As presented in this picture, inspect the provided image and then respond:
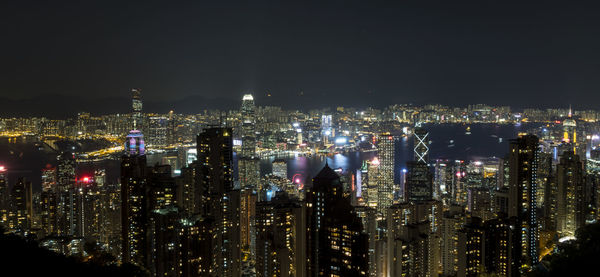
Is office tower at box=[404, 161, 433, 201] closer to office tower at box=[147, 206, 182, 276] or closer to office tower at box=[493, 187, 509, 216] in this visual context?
office tower at box=[493, 187, 509, 216]

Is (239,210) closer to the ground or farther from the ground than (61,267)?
closer to the ground

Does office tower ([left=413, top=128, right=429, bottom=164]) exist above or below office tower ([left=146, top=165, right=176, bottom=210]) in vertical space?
above

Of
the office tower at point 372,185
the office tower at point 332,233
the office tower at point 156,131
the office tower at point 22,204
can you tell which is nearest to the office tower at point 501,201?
the office tower at point 372,185

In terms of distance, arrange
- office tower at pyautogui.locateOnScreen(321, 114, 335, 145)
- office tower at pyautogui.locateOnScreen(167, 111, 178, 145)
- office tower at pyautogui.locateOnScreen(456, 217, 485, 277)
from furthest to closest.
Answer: office tower at pyautogui.locateOnScreen(321, 114, 335, 145) → office tower at pyautogui.locateOnScreen(167, 111, 178, 145) → office tower at pyautogui.locateOnScreen(456, 217, 485, 277)

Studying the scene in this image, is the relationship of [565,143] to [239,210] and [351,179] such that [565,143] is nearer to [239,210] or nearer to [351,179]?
[351,179]

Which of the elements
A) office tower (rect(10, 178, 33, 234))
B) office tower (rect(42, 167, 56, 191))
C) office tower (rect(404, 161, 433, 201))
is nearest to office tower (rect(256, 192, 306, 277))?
office tower (rect(10, 178, 33, 234))

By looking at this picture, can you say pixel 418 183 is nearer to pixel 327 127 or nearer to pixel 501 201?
pixel 501 201

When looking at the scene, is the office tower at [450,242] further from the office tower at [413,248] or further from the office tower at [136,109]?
the office tower at [136,109]

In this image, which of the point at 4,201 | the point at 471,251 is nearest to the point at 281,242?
the point at 471,251

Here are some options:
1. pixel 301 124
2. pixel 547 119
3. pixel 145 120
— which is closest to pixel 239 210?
pixel 145 120
